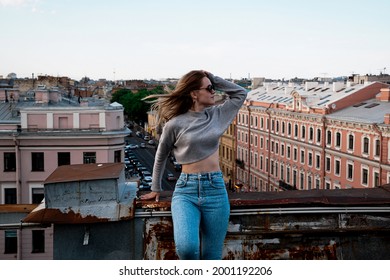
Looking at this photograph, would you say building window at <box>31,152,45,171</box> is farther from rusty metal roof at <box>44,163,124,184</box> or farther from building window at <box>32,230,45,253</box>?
rusty metal roof at <box>44,163,124,184</box>

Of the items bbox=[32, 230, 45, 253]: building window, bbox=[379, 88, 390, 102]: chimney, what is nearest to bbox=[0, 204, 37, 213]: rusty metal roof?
bbox=[32, 230, 45, 253]: building window

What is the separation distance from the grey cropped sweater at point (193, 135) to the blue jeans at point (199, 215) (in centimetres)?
10

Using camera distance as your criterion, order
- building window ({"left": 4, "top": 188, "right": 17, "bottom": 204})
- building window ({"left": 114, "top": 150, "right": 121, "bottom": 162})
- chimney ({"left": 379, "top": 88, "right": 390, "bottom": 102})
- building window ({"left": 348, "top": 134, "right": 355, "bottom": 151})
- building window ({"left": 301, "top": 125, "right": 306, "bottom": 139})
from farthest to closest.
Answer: building window ({"left": 301, "top": 125, "right": 306, "bottom": 139}) < chimney ({"left": 379, "top": 88, "right": 390, "bottom": 102}) < building window ({"left": 348, "top": 134, "right": 355, "bottom": 151}) < building window ({"left": 114, "top": 150, "right": 121, "bottom": 162}) < building window ({"left": 4, "top": 188, "right": 17, "bottom": 204})

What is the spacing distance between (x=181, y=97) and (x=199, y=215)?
1.73 feet

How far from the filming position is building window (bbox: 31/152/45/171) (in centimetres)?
1452


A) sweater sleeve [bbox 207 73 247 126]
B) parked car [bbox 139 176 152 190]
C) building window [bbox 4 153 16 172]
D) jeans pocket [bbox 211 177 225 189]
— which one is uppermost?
sweater sleeve [bbox 207 73 247 126]

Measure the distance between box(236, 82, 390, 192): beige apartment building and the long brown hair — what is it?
1682cm

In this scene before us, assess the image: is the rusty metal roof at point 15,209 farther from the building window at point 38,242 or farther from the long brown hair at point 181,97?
the building window at point 38,242

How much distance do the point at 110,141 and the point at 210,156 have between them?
41.3 ft

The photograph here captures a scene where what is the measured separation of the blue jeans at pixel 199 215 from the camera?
7.03 feet

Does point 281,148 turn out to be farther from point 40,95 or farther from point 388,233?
point 388,233

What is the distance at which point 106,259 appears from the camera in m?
2.53

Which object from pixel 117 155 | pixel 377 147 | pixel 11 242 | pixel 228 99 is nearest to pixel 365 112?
pixel 377 147

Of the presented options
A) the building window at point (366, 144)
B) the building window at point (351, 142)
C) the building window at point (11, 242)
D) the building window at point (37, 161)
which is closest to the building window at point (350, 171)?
the building window at point (351, 142)
